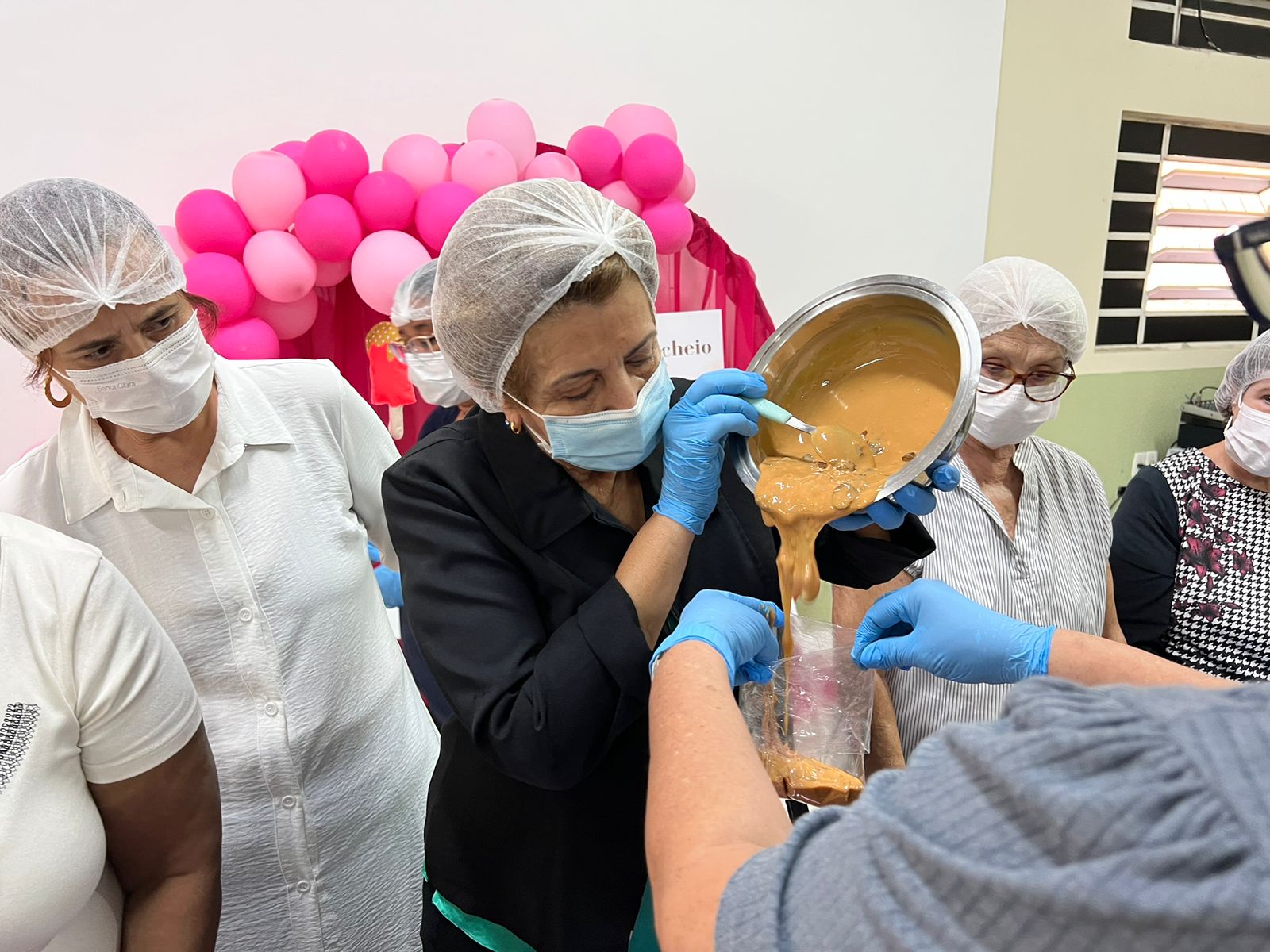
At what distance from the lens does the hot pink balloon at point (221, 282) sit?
89.8 inches

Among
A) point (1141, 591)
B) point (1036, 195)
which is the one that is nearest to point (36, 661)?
point (1141, 591)

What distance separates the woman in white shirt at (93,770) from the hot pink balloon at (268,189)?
1479 millimetres

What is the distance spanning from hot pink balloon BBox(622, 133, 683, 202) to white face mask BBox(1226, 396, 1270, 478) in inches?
70.5

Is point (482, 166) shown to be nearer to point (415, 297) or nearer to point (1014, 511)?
point (415, 297)

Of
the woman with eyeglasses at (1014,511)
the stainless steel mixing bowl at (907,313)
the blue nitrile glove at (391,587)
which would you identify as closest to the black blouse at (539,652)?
the stainless steel mixing bowl at (907,313)

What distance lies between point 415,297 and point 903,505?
5.46ft

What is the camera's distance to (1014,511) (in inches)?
76.5

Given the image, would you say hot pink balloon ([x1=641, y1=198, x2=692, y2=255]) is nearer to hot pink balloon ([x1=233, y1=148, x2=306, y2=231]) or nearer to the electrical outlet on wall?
hot pink balloon ([x1=233, y1=148, x2=306, y2=231])

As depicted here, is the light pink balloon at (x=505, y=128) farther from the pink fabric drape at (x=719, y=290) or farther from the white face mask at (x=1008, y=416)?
the white face mask at (x=1008, y=416)

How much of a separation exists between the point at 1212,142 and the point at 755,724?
466cm

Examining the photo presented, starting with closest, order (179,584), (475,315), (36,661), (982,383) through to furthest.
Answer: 1. (36,661)
2. (475,315)
3. (179,584)
4. (982,383)

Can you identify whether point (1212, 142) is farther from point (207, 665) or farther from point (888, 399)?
point (207, 665)

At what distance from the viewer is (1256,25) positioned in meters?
4.24

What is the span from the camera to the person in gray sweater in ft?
1.49
